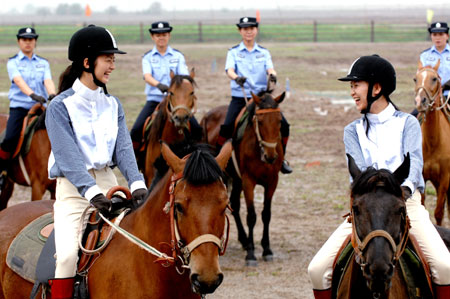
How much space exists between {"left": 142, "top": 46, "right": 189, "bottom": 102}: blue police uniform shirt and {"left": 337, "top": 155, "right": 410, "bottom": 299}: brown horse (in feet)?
22.6

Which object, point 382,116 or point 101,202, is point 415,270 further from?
point 101,202

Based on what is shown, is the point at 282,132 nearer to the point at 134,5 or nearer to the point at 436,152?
the point at 436,152

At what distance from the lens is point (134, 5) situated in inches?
7338

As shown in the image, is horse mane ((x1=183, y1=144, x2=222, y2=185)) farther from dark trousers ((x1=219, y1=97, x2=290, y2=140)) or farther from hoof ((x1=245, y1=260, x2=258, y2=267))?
dark trousers ((x1=219, y1=97, x2=290, y2=140))

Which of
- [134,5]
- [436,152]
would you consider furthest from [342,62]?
[134,5]

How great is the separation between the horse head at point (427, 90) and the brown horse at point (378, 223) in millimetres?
5551

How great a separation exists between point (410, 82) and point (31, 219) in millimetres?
21554

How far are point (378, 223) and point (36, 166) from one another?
674 centimetres

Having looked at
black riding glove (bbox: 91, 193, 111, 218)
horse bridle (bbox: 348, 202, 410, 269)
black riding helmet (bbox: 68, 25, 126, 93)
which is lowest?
horse bridle (bbox: 348, 202, 410, 269)

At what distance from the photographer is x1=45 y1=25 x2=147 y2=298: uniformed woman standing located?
4.44 meters

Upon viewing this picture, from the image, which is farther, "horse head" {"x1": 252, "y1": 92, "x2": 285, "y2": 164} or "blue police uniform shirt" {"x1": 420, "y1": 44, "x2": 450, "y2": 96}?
"blue police uniform shirt" {"x1": 420, "y1": 44, "x2": 450, "y2": 96}

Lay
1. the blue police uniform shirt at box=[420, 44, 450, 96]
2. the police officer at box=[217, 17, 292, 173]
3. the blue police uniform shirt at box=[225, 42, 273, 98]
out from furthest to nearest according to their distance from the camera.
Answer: the blue police uniform shirt at box=[420, 44, 450, 96]
the blue police uniform shirt at box=[225, 42, 273, 98]
the police officer at box=[217, 17, 292, 173]

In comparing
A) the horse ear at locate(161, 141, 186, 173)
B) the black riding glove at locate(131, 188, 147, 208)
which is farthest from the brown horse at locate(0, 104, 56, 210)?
the horse ear at locate(161, 141, 186, 173)

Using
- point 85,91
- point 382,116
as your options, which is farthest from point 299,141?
point 85,91
